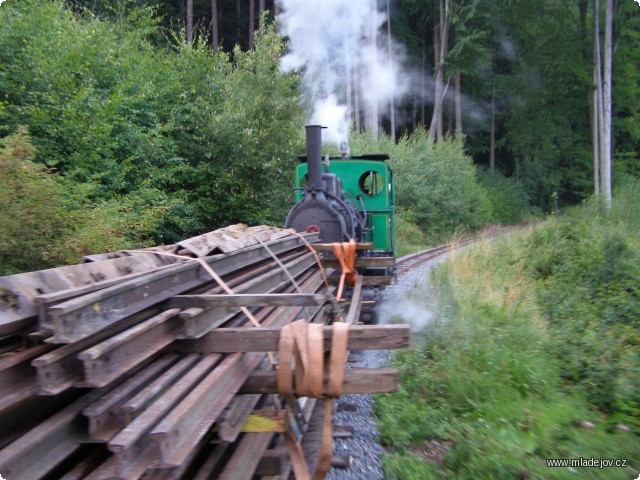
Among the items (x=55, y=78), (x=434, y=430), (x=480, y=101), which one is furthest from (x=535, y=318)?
(x=480, y=101)

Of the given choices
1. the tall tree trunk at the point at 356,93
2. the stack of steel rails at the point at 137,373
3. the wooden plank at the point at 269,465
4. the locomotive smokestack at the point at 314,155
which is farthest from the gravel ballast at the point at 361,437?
the tall tree trunk at the point at 356,93

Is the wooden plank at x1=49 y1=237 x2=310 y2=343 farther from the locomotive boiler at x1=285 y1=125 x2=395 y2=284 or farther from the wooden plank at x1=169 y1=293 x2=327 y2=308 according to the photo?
the locomotive boiler at x1=285 y1=125 x2=395 y2=284

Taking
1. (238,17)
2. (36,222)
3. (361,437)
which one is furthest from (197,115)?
(238,17)

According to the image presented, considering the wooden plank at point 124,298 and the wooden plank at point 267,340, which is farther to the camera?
the wooden plank at point 267,340

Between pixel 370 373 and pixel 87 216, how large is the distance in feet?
18.6

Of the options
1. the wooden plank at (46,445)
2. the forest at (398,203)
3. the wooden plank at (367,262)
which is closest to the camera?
the wooden plank at (46,445)

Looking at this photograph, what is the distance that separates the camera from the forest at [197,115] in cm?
729

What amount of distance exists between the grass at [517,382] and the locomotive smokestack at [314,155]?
2.39 metres

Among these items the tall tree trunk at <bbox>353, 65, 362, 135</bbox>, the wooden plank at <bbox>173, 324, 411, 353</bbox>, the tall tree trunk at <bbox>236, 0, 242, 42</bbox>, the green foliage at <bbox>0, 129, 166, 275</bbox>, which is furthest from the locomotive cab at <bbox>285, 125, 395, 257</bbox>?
the tall tree trunk at <bbox>236, 0, 242, 42</bbox>

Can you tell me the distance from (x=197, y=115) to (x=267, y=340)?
35.5 feet

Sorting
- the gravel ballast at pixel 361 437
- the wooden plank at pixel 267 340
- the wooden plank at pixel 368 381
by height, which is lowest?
the gravel ballast at pixel 361 437

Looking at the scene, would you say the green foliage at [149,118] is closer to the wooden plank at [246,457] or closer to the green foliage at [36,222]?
the green foliage at [36,222]

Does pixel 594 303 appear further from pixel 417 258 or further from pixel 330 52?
pixel 330 52

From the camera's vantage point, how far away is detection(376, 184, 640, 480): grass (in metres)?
3.60
